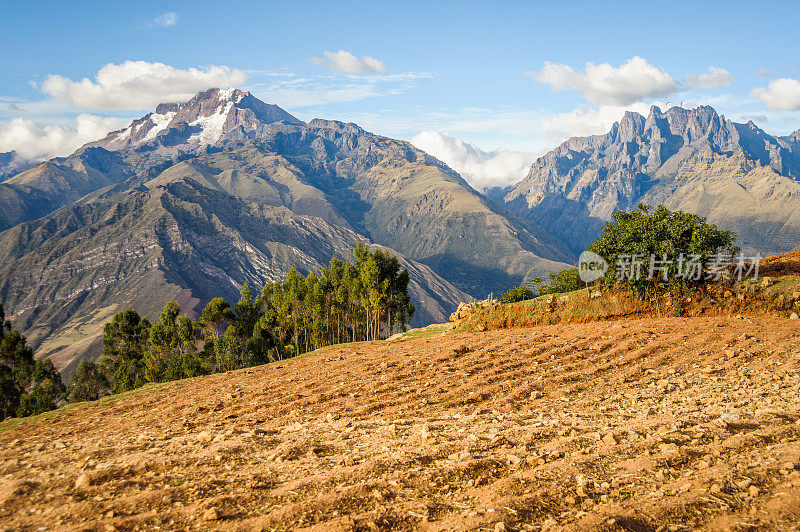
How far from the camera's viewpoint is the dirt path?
24.4ft

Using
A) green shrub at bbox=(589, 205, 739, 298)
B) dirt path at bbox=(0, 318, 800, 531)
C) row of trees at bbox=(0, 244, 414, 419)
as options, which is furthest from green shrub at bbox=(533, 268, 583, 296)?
dirt path at bbox=(0, 318, 800, 531)

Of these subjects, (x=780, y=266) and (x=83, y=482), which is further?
(x=780, y=266)

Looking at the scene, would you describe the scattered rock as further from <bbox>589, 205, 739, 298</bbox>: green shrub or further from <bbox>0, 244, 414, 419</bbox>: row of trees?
<bbox>0, 244, 414, 419</bbox>: row of trees

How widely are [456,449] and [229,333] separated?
67907 mm

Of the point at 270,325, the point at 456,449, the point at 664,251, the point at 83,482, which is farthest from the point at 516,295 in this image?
the point at 83,482

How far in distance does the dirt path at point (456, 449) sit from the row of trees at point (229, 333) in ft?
118

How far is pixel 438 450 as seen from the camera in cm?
1007

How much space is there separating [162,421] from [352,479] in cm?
943

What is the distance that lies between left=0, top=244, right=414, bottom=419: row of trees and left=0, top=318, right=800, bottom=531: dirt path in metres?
35.9

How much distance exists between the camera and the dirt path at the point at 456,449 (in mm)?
7434

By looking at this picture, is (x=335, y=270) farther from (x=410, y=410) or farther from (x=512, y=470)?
(x=512, y=470)

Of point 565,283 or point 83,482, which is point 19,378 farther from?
point 565,283

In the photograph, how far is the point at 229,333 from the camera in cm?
7212

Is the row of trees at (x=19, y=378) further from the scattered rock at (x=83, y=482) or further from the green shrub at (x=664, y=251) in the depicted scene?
the green shrub at (x=664, y=251)
